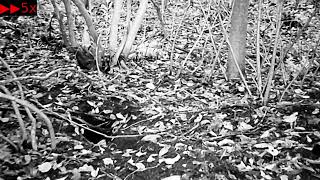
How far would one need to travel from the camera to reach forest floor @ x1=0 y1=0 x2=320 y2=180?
7.66ft

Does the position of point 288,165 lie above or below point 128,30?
below

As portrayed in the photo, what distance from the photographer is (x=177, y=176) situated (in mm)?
2252

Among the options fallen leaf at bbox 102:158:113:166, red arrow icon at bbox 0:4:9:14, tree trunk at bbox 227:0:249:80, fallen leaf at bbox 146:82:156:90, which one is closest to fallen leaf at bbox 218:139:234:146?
fallen leaf at bbox 102:158:113:166

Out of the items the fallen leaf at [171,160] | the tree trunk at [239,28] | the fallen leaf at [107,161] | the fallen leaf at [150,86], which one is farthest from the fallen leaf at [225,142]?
the fallen leaf at [150,86]

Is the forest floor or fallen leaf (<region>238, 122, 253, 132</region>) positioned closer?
the forest floor

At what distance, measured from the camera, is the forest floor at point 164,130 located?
2.34m

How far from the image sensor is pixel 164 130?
116 inches

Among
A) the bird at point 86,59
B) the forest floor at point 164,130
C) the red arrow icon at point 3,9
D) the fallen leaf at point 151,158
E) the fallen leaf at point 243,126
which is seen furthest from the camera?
the red arrow icon at point 3,9

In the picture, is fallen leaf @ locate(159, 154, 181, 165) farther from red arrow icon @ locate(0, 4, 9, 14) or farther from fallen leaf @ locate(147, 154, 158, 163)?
red arrow icon @ locate(0, 4, 9, 14)

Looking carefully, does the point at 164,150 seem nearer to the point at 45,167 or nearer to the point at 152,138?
the point at 152,138

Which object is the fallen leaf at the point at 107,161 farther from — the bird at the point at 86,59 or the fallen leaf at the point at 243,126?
the bird at the point at 86,59

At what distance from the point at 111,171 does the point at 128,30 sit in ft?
8.40

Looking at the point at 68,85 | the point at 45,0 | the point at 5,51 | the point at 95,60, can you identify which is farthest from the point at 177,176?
the point at 45,0

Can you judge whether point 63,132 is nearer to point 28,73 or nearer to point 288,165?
point 28,73
